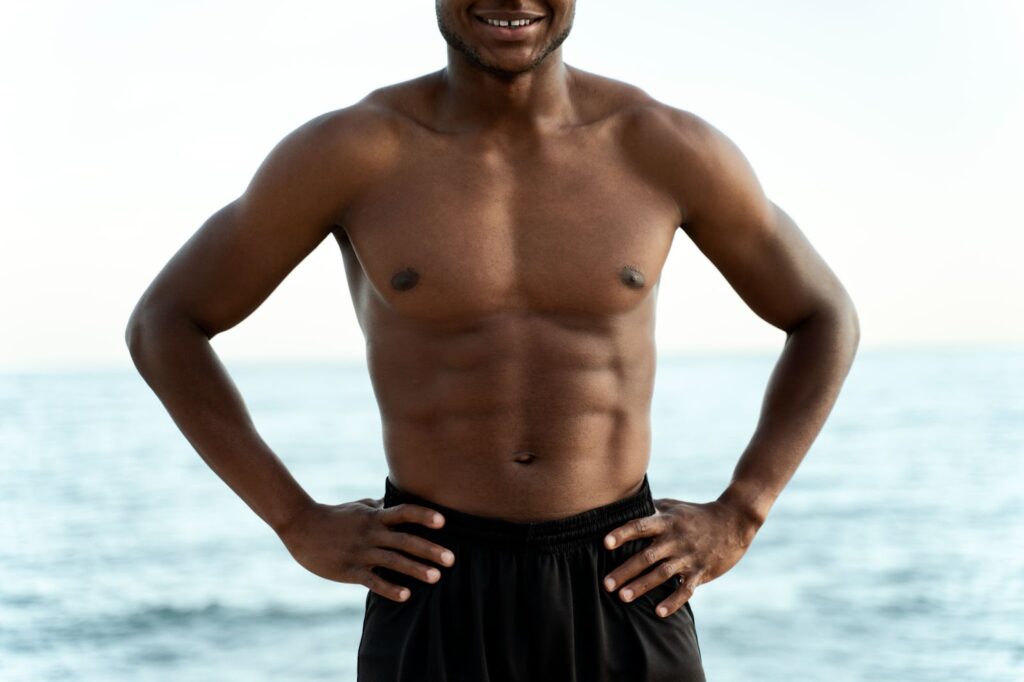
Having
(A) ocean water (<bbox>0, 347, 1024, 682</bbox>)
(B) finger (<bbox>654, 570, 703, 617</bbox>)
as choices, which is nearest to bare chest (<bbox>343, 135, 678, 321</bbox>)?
(B) finger (<bbox>654, 570, 703, 617</bbox>)

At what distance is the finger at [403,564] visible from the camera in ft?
5.49

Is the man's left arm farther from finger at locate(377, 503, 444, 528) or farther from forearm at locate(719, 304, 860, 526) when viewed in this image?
finger at locate(377, 503, 444, 528)

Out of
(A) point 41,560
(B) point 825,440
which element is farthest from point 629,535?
(B) point 825,440

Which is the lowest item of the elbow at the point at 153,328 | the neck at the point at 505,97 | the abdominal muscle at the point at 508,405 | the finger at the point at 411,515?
the finger at the point at 411,515

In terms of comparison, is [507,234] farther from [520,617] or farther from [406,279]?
[520,617]

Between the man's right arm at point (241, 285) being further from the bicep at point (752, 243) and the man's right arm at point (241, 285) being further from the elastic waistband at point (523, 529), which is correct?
the bicep at point (752, 243)

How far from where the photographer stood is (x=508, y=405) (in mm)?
1689

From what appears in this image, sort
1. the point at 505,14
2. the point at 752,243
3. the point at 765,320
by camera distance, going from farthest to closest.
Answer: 1. the point at 765,320
2. the point at 752,243
3. the point at 505,14

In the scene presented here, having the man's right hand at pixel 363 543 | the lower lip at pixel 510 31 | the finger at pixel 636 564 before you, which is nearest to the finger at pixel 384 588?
the man's right hand at pixel 363 543

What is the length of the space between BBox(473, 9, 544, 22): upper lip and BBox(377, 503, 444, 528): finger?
2.10 feet

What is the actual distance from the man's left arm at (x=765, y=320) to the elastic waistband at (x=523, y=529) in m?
0.03

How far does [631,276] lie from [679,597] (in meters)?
0.43

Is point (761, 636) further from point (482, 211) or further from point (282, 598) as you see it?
point (482, 211)

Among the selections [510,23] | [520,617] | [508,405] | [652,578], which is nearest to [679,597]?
[652,578]
